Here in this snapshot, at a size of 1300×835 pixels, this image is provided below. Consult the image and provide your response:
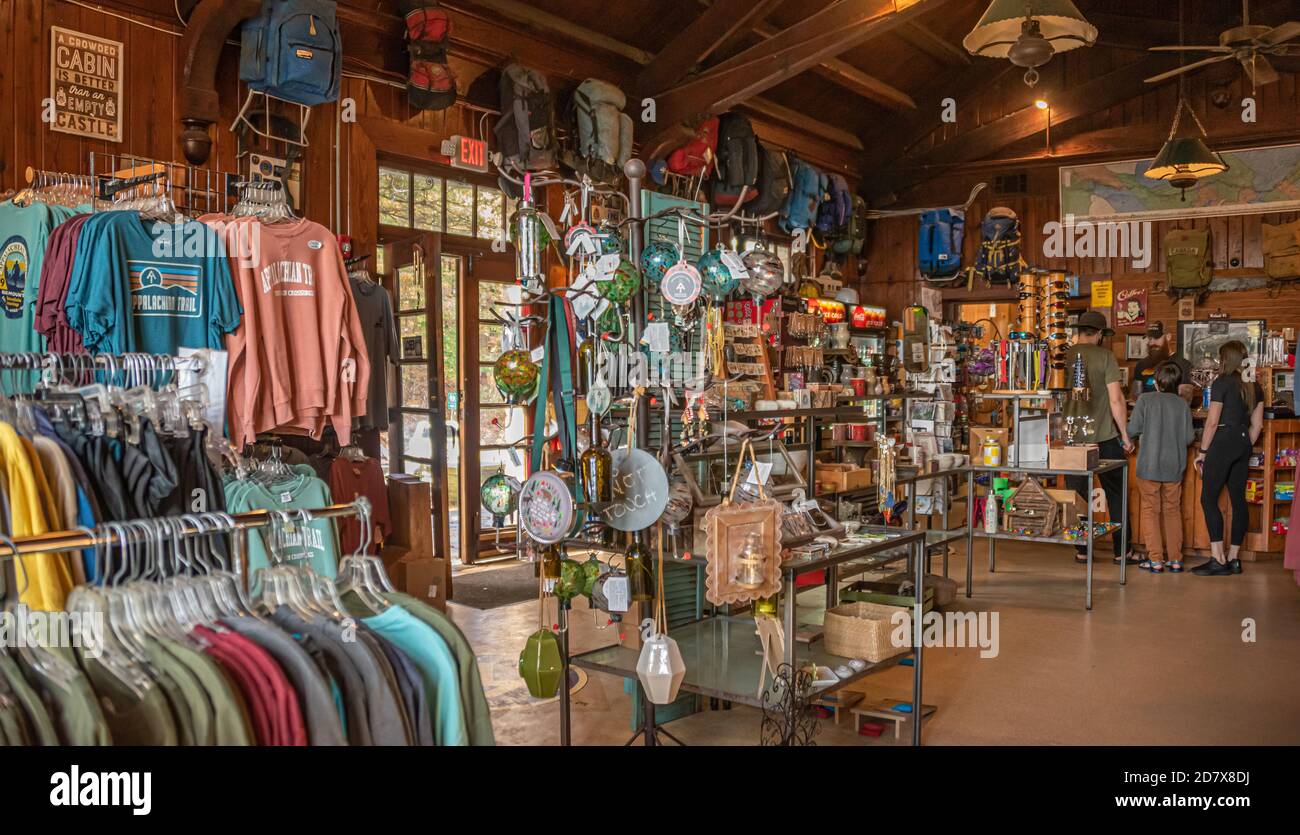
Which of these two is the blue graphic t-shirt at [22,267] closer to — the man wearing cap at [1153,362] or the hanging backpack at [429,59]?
the hanging backpack at [429,59]

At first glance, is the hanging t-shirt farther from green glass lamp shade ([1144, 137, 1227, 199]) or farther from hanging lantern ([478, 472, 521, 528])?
green glass lamp shade ([1144, 137, 1227, 199])

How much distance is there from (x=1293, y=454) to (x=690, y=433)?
20.2 ft

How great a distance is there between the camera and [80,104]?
15.2 ft

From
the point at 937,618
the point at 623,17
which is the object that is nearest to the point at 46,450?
the point at 937,618

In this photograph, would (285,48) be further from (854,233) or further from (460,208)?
(854,233)

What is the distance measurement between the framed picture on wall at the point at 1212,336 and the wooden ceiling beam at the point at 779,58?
13.6ft

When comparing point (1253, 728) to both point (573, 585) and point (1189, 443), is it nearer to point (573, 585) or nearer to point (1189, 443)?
point (573, 585)

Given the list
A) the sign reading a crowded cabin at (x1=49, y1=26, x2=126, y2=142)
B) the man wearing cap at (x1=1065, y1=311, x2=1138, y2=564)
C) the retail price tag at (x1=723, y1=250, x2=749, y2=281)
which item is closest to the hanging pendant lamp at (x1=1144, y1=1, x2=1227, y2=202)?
the man wearing cap at (x1=1065, y1=311, x2=1138, y2=564)

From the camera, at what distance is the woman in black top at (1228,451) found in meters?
6.89

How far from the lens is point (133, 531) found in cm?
174

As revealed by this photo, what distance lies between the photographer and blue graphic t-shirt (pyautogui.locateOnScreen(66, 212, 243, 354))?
351 centimetres

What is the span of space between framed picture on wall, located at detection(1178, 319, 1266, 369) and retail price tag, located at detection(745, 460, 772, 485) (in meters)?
6.89

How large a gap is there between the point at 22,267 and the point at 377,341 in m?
1.73

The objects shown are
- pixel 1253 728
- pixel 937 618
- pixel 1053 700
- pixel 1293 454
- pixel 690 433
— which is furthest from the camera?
pixel 1293 454
